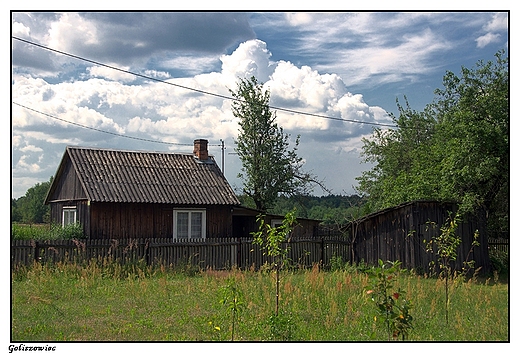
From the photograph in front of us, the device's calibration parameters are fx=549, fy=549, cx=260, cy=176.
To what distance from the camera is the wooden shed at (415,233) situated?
62.8 ft

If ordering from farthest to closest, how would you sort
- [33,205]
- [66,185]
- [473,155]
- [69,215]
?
[33,205]
[66,185]
[69,215]
[473,155]

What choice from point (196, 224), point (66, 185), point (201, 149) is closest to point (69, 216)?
point (66, 185)

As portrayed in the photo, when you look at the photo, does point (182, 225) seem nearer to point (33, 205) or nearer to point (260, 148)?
point (260, 148)

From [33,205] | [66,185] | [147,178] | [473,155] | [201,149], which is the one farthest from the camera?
[33,205]

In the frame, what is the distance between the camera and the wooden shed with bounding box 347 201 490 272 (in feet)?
62.8

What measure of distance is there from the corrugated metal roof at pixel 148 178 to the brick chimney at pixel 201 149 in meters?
0.39

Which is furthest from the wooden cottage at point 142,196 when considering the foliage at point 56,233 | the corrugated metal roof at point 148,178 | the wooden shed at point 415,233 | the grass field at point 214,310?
the wooden shed at point 415,233

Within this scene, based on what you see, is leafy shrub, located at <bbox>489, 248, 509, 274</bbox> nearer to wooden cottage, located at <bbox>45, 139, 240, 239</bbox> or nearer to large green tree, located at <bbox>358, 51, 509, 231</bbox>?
large green tree, located at <bbox>358, 51, 509, 231</bbox>

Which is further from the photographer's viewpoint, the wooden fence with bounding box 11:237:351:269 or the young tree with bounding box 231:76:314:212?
the young tree with bounding box 231:76:314:212

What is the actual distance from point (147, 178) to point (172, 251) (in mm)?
5231

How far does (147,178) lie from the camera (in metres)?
23.2

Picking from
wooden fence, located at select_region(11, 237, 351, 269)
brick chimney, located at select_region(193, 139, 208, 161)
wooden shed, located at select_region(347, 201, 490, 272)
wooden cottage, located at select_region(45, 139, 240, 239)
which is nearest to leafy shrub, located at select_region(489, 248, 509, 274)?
wooden shed, located at select_region(347, 201, 490, 272)

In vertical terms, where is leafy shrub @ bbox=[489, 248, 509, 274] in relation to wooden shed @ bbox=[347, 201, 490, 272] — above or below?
below

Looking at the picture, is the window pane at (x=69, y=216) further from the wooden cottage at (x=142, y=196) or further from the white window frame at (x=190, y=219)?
the white window frame at (x=190, y=219)
